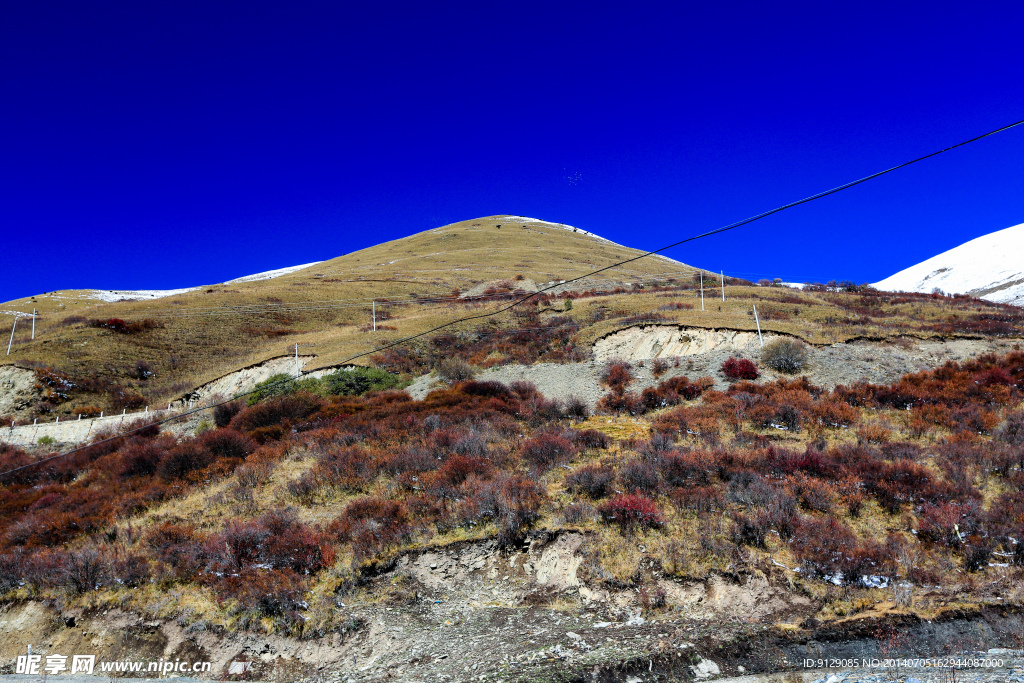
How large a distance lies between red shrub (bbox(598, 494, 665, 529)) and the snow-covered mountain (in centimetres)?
6149

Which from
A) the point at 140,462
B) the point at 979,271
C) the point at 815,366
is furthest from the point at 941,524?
the point at 979,271

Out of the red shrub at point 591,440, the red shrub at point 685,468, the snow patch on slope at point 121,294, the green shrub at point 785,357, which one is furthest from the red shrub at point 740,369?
the snow patch on slope at point 121,294

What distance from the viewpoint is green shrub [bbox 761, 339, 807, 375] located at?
74.4 feet

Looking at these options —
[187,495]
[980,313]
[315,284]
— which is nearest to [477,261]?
[315,284]

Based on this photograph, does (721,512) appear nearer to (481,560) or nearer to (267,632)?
(481,560)

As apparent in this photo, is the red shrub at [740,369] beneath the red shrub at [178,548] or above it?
above

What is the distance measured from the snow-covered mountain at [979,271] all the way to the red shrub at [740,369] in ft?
158

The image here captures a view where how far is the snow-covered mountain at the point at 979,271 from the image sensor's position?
62.1 meters

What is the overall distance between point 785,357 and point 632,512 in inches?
607

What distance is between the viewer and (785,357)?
2288 centimetres

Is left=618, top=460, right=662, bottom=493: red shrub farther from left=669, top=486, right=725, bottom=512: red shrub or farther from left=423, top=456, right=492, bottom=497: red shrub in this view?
left=423, top=456, right=492, bottom=497: red shrub

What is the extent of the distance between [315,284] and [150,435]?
59.6m

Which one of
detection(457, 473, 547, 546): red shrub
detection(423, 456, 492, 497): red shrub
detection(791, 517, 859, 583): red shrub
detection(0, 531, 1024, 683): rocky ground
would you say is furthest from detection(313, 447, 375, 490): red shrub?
detection(791, 517, 859, 583): red shrub

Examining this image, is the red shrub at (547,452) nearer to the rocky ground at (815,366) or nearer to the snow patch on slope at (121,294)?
the rocky ground at (815,366)
